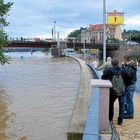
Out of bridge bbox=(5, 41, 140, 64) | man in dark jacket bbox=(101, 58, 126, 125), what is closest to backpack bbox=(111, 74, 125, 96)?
man in dark jacket bbox=(101, 58, 126, 125)

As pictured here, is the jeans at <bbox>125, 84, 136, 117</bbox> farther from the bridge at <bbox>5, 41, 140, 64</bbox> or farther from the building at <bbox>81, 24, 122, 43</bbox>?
the building at <bbox>81, 24, 122, 43</bbox>

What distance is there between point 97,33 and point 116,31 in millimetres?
16813

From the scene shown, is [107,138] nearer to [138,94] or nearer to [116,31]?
[138,94]

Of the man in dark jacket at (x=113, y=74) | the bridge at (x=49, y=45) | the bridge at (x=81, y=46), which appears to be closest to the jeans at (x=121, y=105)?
the man in dark jacket at (x=113, y=74)

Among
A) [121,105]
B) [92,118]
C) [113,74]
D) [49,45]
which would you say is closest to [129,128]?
[121,105]

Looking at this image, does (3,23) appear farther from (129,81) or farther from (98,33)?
(98,33)

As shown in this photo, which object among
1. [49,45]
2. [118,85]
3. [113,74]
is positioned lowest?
[49,45]

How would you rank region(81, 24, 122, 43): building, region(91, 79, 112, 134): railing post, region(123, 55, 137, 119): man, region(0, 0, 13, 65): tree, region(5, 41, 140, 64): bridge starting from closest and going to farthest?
region(91, 79, 112, 134): railing post, region(123, 55, 137, 119): man, region(0, 0, 13, 65): tree, region(5, 41, 140, 64): bridge, region(81, 24, 122, 43): building

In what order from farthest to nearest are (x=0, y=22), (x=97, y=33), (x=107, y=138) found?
1. (x=97, y=33)
2. (x=0, y=22)
3. (x=107, y=138)

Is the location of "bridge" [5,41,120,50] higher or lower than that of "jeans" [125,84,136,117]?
lower

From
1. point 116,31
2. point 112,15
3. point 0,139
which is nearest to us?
point 0,139

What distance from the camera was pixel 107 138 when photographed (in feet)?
23.1

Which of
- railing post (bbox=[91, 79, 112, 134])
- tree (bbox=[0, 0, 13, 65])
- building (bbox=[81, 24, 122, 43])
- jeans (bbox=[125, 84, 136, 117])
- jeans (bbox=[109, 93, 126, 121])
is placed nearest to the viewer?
railing post (bbox=[91, 79, 112, 134])

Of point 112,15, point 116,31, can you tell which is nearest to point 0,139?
point 112,15
